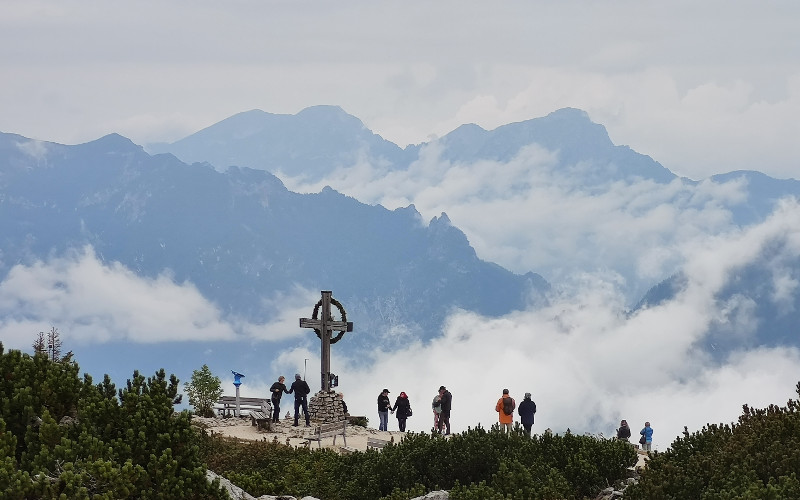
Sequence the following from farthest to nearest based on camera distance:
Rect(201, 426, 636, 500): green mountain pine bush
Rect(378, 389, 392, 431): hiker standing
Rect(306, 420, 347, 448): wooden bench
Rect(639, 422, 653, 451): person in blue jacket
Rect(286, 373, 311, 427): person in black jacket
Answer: Rect(378, 389, 392, 431): hiker standing, Rect(286, 373, 311, 427): person in black jacket, Rect(639, 422, 653, 451): person in blue jacket, Rect(306, 420, 347, 448): wooden bench, Rect(201, 426, 636, 500): green mountain pine bush

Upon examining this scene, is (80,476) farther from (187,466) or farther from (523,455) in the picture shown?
(523,455)

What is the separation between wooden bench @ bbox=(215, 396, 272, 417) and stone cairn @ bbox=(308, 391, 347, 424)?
234 centimetres

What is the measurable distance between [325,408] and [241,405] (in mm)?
3717

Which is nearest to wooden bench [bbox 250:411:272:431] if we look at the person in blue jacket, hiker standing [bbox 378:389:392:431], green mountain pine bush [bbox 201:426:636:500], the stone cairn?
the stone cairn

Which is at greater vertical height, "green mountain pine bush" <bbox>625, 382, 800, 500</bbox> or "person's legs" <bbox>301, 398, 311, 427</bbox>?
"person's legs" <bbox>301, 398, 311, 427</bbox>

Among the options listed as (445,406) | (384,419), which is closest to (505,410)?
(445,406)

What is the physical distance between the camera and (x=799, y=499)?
11273mm

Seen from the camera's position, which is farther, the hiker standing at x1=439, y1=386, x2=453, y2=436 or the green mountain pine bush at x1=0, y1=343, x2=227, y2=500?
the hiker standing at x1=439, y1=386, x2=453, y2=436

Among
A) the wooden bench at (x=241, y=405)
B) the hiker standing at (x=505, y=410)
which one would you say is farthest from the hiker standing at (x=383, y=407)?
→ the hiker standing at (x=505, y=410)

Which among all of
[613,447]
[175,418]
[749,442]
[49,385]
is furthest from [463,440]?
[49,385]

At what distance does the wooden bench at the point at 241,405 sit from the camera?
3256cm

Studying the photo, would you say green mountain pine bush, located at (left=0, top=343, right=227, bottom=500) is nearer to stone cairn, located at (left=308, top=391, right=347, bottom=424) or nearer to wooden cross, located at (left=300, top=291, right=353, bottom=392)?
stone cairn, located at (left=308, top=391, right=347, bottom=424)

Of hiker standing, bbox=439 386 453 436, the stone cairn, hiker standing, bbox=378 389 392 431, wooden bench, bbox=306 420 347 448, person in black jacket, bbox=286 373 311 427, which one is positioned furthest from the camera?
the stone cairn

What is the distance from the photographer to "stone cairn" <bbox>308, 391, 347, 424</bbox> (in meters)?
30.7
